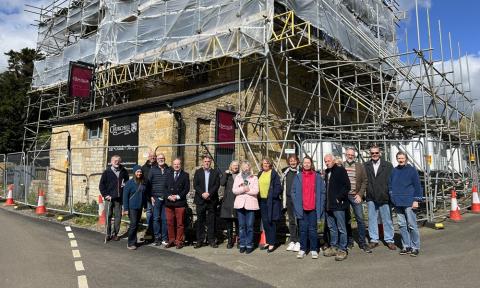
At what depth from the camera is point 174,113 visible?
12.8 metres

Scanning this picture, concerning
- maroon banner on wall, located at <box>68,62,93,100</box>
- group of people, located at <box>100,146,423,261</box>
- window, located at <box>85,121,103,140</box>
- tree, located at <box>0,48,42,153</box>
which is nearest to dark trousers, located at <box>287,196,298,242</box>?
group of people, located at <box>100,146,423,261</box>

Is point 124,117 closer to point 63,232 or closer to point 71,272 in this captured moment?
point 63,232

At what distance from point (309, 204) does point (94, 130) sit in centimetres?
1194

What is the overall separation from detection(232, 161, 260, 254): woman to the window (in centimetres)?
1005

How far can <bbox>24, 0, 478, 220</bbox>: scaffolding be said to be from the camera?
13852mm

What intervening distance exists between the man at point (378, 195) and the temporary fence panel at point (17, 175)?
1272cm

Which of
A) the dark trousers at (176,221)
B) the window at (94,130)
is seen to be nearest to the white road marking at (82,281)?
the dark trousers at (176,221)

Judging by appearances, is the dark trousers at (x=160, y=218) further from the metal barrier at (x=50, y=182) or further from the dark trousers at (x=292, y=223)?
the metal barrier at (x=50, y=182)

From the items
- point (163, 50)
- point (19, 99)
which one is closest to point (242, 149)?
point (163, 50)

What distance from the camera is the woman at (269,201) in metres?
7.59

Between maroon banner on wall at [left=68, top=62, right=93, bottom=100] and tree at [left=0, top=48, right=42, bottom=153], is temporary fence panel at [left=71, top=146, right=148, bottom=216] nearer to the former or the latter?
maroon banner on wall at [left=68, top=62, right=93, bottom=100]

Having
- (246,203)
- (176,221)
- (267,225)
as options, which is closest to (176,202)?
(176,221)

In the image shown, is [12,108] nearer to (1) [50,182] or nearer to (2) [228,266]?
(1) [50,182]

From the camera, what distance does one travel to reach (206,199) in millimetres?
8047
